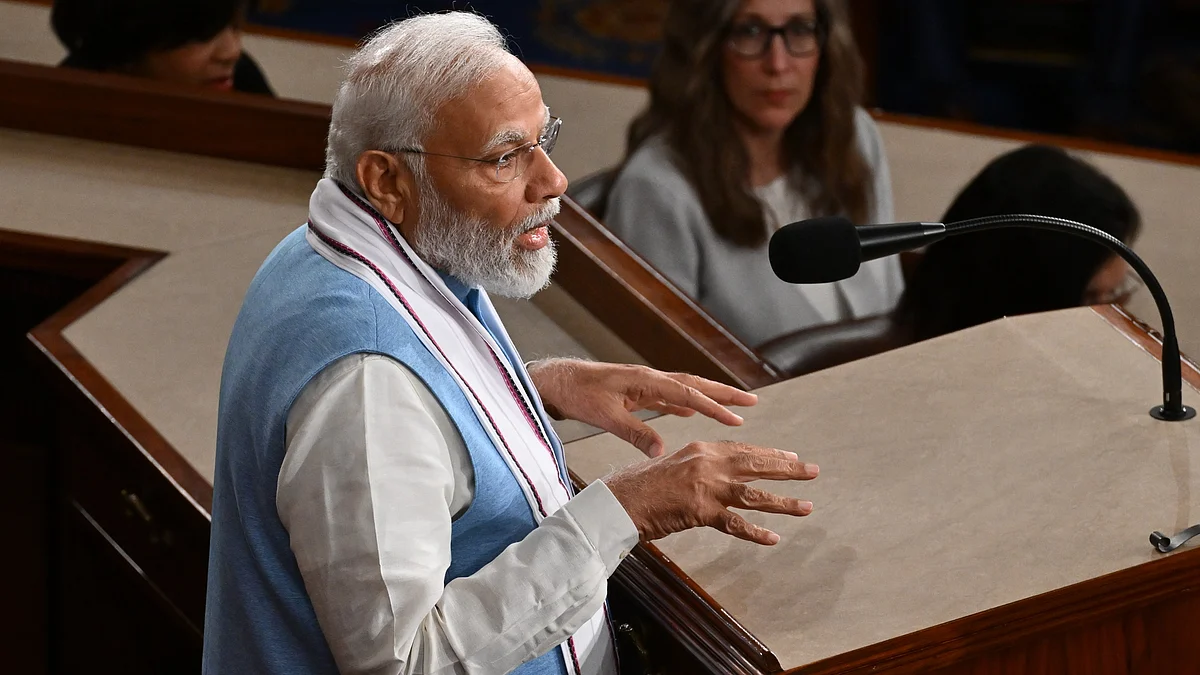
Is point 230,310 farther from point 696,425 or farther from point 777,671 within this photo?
point 777,671

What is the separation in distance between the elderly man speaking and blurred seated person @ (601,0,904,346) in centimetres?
163

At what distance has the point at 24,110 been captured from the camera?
331cm

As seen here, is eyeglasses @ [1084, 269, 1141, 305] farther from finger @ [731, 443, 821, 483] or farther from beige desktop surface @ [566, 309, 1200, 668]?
finger @ [731, 443, 821, 483]

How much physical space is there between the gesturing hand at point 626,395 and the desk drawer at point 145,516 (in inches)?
28.1

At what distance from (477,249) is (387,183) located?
109mm

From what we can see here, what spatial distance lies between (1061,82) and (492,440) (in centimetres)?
509

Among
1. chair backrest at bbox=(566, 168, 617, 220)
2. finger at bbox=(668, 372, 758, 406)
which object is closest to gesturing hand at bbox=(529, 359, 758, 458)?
finger at bbox=(668, 372, 758, 406)

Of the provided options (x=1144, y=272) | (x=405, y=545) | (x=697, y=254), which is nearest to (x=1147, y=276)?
(x=1144, y=272)

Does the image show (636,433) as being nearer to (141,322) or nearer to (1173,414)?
(1173,414)

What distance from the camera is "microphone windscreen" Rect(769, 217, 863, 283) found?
1496mm

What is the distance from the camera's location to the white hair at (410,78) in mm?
1440

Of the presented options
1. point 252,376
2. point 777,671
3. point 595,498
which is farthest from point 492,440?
point 777,671

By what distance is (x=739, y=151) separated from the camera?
10.8 feet

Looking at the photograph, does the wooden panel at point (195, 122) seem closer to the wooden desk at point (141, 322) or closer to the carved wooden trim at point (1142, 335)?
the wooden desk at point (141, 322)
